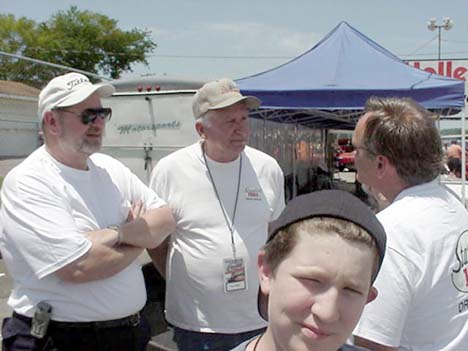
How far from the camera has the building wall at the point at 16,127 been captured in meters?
10.1

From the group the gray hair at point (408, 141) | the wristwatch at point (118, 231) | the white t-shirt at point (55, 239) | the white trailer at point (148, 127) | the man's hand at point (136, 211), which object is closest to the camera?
the gray hair at point (408, 141)

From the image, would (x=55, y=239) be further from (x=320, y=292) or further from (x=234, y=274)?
(x=320, y=292)

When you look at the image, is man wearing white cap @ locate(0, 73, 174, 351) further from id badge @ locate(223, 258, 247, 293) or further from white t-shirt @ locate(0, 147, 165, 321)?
id badge @ locate(223, 258, 247, 293)

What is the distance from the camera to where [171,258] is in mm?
2643

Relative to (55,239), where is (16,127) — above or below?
above

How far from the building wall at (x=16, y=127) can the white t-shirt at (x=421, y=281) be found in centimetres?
918

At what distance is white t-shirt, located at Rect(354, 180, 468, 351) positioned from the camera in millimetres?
1481

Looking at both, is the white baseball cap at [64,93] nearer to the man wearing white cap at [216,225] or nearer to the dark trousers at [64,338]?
the man wearing white cap at [216,225]

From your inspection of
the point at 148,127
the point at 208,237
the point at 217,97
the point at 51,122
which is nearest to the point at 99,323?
the point at 208,237

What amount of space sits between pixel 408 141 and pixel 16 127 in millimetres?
10079

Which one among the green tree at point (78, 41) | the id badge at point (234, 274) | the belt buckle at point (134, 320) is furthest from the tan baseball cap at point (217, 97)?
the green tree at point (78, 41)

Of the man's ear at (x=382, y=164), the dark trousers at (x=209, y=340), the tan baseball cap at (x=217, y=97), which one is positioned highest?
the tan baseball cap at (x=217, y=97)

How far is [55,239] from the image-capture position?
2.03 metres

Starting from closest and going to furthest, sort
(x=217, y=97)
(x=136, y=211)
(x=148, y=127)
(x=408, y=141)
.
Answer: (x=408, y=141) < (x=136, y=211) < (x=217, y=97) < (x=148, y=127)
